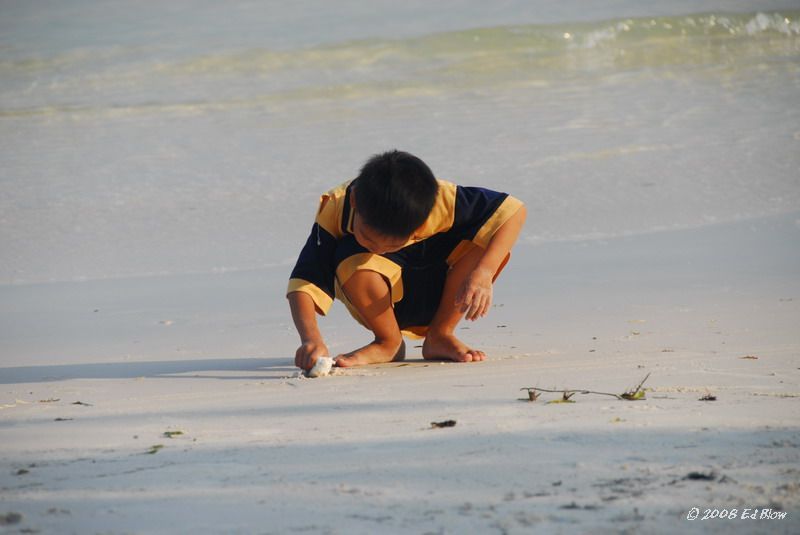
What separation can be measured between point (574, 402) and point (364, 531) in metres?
0.99

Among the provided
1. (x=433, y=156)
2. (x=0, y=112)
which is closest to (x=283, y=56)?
(x=0, y=112)

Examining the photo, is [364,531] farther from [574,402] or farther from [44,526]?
[574,402]

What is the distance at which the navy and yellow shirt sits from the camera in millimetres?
3508

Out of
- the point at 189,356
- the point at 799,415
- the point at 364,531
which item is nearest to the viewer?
the point at 364,531

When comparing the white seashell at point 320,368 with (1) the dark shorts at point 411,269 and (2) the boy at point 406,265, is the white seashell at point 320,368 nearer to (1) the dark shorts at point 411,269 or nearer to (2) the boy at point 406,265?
(2) the boy at point 406,265

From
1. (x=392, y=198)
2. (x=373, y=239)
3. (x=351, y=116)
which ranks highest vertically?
(x=351, y=116)

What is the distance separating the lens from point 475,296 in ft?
11.1

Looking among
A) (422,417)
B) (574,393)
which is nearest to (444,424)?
(422,417)

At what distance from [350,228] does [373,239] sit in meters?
0.21

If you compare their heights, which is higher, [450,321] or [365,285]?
[365,285]

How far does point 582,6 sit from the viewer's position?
15.8 metres

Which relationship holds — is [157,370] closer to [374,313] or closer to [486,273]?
[374,313]

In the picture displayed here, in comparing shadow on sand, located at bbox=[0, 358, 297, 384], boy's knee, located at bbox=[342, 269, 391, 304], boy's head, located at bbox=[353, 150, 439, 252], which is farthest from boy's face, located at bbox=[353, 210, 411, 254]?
shadow on sand, located at bbox=[0, 358, 297, 384]

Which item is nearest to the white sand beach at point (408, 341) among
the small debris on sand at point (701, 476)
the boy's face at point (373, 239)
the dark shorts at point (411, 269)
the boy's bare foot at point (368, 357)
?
the small debris on sand at point (701, 476)
